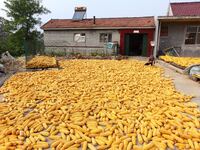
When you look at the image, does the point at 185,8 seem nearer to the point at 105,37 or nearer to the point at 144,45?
the point at 144,45

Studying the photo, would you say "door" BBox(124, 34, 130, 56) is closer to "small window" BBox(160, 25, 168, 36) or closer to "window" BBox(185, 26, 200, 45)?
"small window" BBox(160, 25, 168, 36)

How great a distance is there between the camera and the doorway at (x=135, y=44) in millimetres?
17656

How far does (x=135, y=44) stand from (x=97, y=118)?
52.8ft

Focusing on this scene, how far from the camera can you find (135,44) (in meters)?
19.5

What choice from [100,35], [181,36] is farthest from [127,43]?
[181,36]

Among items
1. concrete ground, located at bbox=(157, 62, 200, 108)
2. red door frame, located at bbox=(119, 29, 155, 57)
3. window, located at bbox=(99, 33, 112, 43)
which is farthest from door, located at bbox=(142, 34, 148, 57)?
concrete ground, located at bbox=(157, 62, 200, 108)

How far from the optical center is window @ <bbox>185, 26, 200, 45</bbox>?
647 inches

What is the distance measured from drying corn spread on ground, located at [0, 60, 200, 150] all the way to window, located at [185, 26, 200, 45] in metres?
11.7

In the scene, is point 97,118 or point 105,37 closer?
point 97,118

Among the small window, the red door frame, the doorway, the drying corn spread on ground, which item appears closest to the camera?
the drying corn spread on ground

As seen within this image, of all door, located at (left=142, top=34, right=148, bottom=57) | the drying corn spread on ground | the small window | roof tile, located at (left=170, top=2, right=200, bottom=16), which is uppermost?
roof tile, located at (left=170, top=2, right=200, bottom=16)

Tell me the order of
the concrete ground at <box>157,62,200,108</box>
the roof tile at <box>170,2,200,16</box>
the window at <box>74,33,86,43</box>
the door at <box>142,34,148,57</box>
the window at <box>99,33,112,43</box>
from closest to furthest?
the concrete ground at <box>157,62,200,108</box>
the door at <box>142,34,148,57</box>
the window at <box>99,33,112,43</box>
the window at <box>74,33,86,43</box>
the roof tile at <box>170,2,200,16</box>

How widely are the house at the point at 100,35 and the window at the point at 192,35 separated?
8.38ft

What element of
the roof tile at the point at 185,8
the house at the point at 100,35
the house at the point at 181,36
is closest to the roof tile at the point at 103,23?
the house at the point at 100,35
